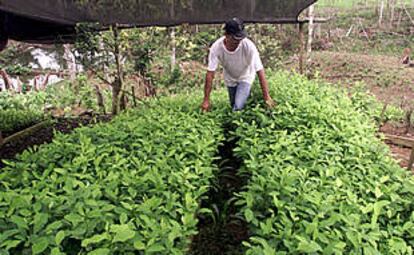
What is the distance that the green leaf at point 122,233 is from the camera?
5.36 feet

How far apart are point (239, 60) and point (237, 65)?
7cm

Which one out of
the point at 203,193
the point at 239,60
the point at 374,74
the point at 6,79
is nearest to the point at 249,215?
the point at 203,193

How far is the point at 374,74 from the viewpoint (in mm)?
12828

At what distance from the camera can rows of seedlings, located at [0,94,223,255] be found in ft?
5.56

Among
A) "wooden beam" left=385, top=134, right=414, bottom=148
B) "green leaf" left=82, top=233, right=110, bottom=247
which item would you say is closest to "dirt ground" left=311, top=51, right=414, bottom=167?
"wooden beam" left=385, top=134, right=414, bottom=148

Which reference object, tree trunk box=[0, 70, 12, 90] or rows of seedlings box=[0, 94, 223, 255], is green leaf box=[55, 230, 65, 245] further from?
tree trunk box=[0, 70, 12, 90]

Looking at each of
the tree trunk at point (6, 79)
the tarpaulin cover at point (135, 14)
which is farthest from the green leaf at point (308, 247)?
the tree trunk at point (6, 79)

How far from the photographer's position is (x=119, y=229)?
1679 mm

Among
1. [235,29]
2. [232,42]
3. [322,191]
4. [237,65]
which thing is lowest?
[322,191]

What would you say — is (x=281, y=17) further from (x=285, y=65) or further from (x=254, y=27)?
(x=285, y=65)

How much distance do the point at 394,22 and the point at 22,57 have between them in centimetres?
1989

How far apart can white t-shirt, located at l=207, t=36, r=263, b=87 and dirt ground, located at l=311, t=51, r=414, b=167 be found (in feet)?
20.8

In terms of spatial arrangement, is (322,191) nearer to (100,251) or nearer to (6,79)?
(100,251)

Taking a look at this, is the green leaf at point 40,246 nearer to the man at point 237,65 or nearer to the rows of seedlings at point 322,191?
the rows of seedlings at point 322,191
